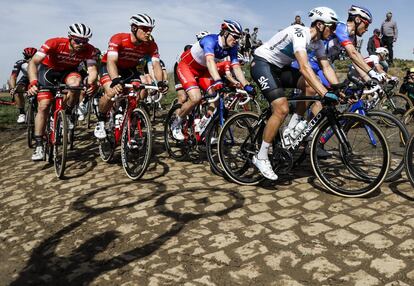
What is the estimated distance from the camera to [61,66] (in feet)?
25.2

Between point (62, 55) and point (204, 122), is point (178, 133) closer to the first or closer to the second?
point (204, 122)

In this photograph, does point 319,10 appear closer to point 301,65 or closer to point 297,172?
point 301,65

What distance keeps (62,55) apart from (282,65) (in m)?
4.31

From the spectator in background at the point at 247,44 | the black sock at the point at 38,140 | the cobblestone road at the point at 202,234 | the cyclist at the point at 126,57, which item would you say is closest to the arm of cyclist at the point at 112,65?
the cyclist at the point at 126,57

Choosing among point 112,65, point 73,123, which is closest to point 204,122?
point 112,65

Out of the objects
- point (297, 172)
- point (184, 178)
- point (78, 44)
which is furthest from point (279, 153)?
point (78, 44)

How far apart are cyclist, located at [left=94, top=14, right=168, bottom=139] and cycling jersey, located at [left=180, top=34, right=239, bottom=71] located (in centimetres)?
65

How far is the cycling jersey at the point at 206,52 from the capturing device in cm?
648

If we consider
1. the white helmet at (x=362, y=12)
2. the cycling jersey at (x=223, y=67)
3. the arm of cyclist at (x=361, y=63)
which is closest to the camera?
the arm of cyclist at (x=361, y=63)

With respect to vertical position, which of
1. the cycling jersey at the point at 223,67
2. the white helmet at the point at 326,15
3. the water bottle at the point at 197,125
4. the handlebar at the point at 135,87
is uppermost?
the white helmet at the point at 326,15

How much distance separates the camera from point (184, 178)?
6223 mm

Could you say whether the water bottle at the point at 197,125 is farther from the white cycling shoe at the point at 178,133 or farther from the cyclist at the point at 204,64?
the white cycling shoe at the point at 178,133

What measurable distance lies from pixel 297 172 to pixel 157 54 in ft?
11.2

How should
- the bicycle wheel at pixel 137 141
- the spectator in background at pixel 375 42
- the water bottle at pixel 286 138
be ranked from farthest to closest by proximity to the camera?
the spectator in background at pixel 375 42, the bicycle wheel at pixel 137 141, the water bottle at pixel 286 138
